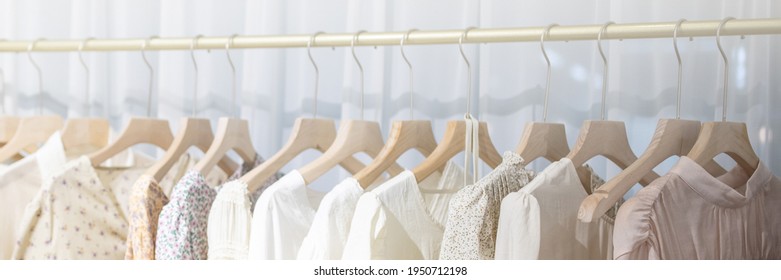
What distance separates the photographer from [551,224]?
1315mm

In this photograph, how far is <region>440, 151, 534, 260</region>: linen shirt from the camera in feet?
4.30

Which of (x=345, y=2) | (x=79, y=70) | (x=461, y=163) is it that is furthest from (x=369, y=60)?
(x=79, y=70)

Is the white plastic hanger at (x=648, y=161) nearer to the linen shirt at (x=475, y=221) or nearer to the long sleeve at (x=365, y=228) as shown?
the linen shirt at (x=475, y=221)

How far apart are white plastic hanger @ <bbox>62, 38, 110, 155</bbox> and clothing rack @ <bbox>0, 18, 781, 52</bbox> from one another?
103 millimetres

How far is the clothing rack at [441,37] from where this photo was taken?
4.22ft

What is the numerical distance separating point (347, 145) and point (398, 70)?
0.38m

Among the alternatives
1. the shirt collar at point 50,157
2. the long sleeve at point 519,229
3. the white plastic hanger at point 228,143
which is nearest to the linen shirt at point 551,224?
the long sleeve at point 519,229

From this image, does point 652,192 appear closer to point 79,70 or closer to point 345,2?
point 345,2

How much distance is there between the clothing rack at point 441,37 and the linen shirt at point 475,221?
0.78ft

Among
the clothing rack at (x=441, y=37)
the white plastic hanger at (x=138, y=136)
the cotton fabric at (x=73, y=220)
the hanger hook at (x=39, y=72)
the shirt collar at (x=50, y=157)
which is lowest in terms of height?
the cotton fabric at (x=73, y=220)

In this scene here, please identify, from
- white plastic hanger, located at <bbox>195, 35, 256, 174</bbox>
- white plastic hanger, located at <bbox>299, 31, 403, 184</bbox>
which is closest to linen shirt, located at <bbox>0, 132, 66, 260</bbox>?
white plastic hanger, located at <bbox>195, 35, 256, 174</bbox>

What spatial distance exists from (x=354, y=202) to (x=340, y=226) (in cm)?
5

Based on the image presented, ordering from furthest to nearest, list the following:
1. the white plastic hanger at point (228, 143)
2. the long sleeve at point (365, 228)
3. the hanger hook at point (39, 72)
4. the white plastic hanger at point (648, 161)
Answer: the hanger hook at point (39, 72)
the white plastic hanger at point (228, 143)
the long sleeve at point (365, 228)
the white plastic hanger at point (648, 161)

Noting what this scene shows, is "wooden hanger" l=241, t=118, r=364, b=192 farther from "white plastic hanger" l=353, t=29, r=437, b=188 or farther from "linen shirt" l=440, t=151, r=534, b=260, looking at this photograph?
"linen shirt" l=440, t=151, r=534, b=260
